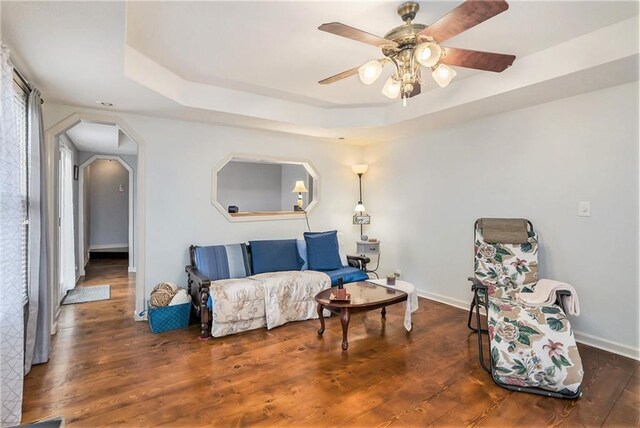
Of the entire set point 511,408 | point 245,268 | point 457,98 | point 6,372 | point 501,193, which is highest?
point 457,98

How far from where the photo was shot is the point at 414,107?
383cm

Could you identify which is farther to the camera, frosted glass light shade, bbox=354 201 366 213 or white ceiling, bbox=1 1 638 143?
frosted glass light shade, bbox=354 201 366 213

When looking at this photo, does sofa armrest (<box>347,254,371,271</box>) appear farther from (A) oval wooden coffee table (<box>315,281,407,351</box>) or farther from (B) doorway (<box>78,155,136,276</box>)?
(B) doorway (<box>78,155,136,276</box>)

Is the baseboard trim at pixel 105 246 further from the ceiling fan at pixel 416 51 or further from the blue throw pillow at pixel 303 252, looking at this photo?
the ceiling fan at pixel 416 51

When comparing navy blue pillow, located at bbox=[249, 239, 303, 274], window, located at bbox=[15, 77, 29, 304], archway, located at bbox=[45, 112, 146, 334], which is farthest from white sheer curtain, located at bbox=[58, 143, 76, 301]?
navy blue pillow, located at bbox=[249, 239, 303, 274]

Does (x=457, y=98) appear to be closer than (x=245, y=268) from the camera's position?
Yes

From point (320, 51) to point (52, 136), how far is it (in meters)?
2.82

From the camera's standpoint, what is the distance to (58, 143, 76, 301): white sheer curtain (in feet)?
15.6

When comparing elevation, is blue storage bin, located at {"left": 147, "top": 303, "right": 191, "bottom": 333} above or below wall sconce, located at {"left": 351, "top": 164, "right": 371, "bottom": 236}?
below

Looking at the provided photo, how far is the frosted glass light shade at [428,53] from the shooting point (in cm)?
191

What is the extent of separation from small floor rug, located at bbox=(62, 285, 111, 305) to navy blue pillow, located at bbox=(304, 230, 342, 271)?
2918mm

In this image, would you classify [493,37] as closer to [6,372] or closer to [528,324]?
[528,324]

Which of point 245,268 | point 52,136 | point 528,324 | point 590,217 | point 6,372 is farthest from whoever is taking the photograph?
point 245,268

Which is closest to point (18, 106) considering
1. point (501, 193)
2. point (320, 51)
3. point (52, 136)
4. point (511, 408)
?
point (52, 136)
